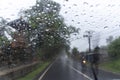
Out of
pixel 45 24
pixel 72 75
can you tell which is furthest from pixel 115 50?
pixel 72 75

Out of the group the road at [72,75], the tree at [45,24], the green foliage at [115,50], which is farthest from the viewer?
the green foliage at [115,50]


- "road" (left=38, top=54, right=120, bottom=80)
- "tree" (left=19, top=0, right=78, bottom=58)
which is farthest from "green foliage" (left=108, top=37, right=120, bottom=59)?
"road" (left=38, top=54, right=120, bottom=80)

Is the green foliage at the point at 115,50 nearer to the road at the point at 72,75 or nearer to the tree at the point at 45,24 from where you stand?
the tree at the point at 45,24

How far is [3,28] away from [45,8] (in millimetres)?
20771

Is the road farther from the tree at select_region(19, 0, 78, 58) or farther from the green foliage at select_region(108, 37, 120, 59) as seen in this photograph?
the green foliage at select_region(108, 37, 120, 59)

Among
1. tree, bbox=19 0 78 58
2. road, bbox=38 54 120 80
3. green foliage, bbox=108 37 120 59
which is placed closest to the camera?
road, bbox=38 54 120 80

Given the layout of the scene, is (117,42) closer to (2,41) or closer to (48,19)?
(48,19)

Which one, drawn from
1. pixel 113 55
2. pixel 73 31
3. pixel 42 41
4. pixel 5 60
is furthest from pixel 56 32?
pixel 113 55

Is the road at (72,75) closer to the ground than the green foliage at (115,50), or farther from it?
closer to the ground

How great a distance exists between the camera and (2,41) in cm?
2748

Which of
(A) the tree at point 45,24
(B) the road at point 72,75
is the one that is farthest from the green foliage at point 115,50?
(B) the road at point 72,75

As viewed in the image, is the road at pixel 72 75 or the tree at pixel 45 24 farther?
the tree at pixel 45 24

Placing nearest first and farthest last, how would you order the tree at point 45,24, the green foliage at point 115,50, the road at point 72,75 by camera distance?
the road at point 72,75 → the tree at point 45,24 → the green foliage at point 115,50

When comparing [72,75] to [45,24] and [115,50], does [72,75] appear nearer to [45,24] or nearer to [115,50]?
[45,24]
